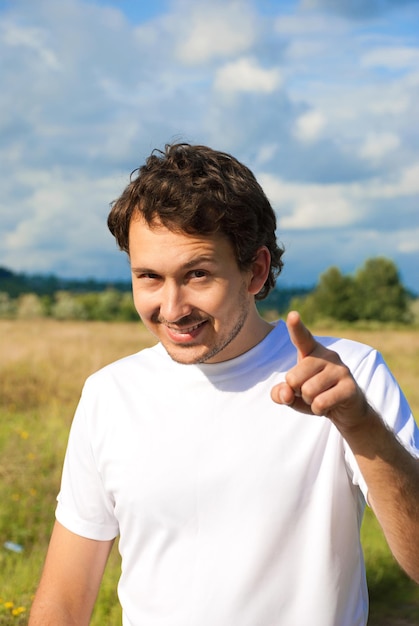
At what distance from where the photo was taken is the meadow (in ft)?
16.6

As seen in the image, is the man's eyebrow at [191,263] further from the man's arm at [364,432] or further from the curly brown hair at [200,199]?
the man's arm at [364,432]

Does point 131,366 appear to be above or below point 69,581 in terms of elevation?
above

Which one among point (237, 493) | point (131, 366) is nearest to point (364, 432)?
point (237, 493)

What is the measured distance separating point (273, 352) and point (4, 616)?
279cm

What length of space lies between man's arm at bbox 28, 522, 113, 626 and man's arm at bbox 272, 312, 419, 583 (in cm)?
104

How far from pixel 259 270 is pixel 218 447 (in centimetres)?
58

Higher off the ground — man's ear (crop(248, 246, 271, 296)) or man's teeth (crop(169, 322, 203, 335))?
man's ear (crop(248, 246, 271, 296))

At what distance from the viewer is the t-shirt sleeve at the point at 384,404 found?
2.21m

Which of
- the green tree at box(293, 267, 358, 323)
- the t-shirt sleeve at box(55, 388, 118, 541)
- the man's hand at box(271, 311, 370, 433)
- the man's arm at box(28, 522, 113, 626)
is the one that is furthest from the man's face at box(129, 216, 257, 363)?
the green tree at box(293, 267, 358, 323)

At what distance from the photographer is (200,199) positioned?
8.11 ft

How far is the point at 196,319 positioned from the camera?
2.39m

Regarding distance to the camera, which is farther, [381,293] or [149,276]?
[381,293]

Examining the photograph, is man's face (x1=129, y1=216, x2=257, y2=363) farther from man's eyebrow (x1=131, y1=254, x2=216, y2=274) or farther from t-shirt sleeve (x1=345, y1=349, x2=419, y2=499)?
t-shirt sleeve (x1=345, y1=349, x2=419, y2=499)

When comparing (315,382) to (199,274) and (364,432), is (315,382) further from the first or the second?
(199,274)
